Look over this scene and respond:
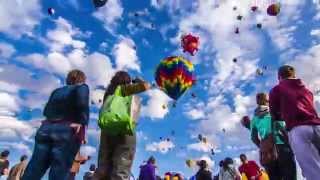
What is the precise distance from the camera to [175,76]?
677 inches

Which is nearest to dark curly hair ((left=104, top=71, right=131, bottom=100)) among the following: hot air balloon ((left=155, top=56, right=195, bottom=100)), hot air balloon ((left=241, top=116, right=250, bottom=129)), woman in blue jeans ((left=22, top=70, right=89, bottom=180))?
woman in blue jeans ((left=22, top=70, right=89, bottom=180))

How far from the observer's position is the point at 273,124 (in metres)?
7.36

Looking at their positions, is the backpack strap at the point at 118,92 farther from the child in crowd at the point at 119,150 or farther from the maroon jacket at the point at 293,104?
the maroon jacket at the point at 293,104

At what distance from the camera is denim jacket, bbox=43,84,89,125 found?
5.82 m

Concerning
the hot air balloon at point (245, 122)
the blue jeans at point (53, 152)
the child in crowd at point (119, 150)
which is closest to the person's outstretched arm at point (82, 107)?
the blue jeans at point (53, 152)

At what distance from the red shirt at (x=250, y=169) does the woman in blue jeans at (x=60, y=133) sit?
25.3 feet

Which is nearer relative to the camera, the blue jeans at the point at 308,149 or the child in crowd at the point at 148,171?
the blue jeans at the point at 308,149

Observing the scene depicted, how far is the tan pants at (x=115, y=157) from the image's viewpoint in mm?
6266

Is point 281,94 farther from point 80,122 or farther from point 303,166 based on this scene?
point 80,122

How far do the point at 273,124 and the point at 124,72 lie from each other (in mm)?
2416

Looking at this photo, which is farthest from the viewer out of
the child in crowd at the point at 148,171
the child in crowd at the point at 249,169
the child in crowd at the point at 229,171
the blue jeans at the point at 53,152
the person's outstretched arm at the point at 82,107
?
the child in crowd at the point at 148,171

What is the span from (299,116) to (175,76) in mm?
11598

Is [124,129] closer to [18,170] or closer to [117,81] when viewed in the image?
[117,81]

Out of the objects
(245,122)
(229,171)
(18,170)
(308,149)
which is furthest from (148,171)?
(308,149)
